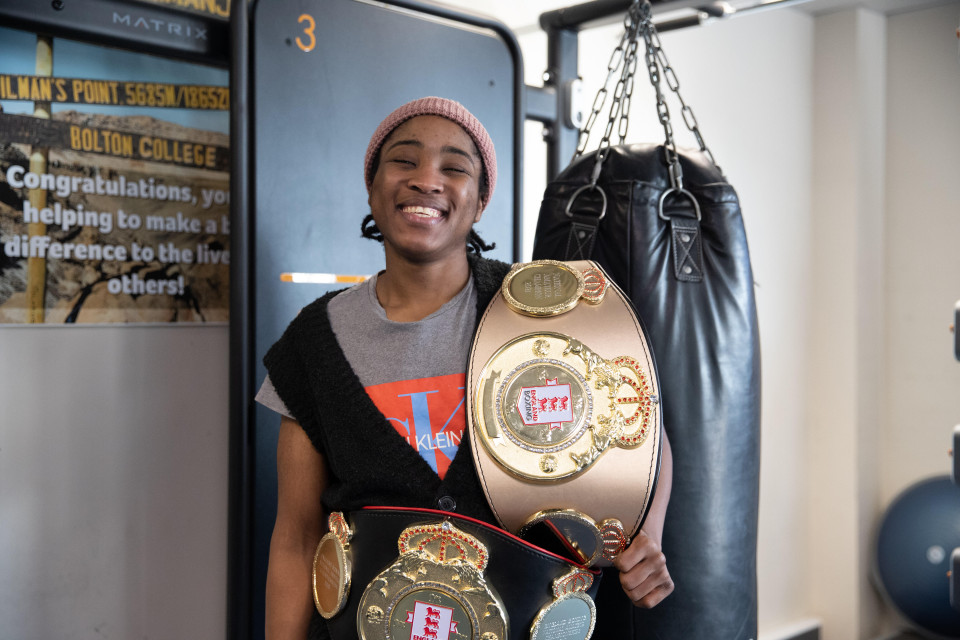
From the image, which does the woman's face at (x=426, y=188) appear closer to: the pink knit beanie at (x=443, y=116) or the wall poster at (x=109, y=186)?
the pink knit beanie at (x=443, y=116)

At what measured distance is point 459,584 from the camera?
0.92m

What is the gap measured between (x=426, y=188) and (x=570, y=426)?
35 cm

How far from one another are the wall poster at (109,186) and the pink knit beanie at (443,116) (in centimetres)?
70

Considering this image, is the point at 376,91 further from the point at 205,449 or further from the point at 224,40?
the point at 205,449

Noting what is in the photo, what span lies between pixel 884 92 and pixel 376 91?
9.29ft

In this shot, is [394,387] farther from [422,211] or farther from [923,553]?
[923,553]

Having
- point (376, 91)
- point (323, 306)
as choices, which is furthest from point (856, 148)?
point (323, 306)

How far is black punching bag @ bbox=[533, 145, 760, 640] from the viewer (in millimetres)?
1195

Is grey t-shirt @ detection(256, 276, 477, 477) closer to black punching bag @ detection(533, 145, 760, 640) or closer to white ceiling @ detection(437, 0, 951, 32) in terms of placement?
black punching bag @ detection(533, 145, 760, 640)

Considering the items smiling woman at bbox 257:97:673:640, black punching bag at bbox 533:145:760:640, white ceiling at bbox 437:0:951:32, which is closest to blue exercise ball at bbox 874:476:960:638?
white ceiling at bbox 437:0:951:32

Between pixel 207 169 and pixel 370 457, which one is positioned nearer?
pixel 370 457

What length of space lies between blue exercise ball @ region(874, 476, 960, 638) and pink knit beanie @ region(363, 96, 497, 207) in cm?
285

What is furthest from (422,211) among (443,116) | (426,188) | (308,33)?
(308,33)

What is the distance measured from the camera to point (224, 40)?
144 cm
